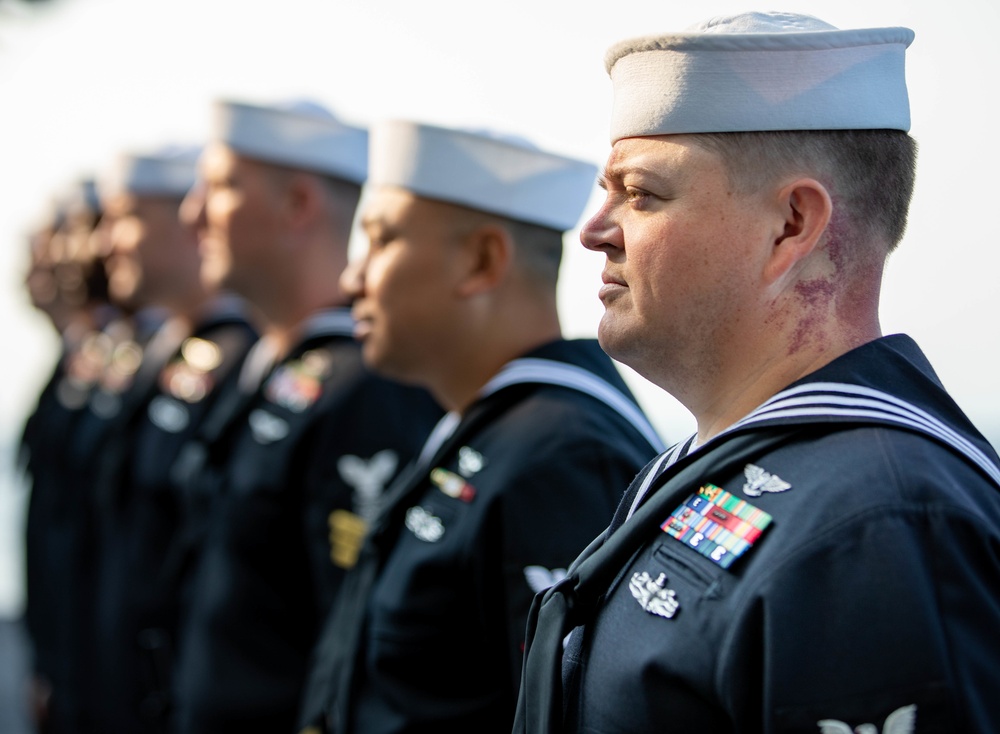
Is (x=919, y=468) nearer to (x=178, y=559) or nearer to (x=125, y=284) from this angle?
(x=178, y=559)

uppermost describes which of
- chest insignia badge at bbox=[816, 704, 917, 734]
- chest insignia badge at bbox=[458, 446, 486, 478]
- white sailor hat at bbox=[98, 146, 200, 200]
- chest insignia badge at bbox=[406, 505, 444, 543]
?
chest insignia badge at bbox=[816, 704, 917, 734]

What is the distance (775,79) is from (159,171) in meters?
4.48

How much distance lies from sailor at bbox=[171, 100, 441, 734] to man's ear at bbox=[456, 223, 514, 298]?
0.68m

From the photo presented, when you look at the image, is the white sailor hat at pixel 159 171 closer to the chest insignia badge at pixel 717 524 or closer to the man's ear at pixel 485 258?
the man's ear at pixel 485 258

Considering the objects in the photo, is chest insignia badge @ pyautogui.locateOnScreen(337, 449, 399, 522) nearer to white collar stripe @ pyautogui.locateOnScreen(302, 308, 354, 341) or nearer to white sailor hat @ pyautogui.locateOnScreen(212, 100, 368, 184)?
white collar stripe @ pyautogui.locateOnScreen(302, 308, 354, 341)

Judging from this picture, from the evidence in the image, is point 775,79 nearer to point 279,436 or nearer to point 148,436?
point 279,436

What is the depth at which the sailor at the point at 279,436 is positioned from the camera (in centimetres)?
348

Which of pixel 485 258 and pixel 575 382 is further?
pixel 485 258

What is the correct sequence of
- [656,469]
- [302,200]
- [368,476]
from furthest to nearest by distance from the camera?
[302,200], [368,476], [656,469]

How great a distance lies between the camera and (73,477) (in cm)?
641

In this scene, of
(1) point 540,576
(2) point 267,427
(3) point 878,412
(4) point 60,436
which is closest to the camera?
(3) point 878,412

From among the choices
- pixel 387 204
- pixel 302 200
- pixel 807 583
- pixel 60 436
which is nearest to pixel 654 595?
pixel 807 583

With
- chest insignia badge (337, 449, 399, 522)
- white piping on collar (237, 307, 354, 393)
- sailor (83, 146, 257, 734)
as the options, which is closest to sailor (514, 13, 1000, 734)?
chest insignia badge (337, 449, 399, 522)

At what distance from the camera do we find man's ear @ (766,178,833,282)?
5.32 feet
